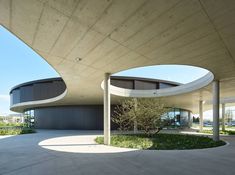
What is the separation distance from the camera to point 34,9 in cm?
506

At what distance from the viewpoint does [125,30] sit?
620cm

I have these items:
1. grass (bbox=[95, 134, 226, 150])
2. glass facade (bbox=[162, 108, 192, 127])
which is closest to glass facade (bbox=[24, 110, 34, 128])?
grass (bbox=[95, 134, 226, 150])

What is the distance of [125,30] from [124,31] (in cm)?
7

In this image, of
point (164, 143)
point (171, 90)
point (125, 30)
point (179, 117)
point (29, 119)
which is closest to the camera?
point (125, 30)

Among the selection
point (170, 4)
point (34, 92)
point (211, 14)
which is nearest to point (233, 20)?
point (211, 14)

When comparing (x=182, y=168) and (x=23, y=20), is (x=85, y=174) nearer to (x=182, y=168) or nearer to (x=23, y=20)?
(x=182, y=168)

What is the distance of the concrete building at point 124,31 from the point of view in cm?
493

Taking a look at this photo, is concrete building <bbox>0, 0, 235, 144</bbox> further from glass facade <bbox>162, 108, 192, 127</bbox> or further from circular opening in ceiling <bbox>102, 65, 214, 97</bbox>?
glass facade <bbox>162, 108, 192, 127</bbox>

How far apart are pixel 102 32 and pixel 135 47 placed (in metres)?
1.86

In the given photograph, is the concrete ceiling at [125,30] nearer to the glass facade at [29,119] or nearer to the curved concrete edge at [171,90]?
the curved concrete edge at [171,90]

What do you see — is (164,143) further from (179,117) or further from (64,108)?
(179,117)

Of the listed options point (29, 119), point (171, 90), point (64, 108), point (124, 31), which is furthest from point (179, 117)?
point (124, 31)

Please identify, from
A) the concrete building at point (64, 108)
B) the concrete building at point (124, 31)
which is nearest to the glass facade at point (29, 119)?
the concrete building at point (64, 108)

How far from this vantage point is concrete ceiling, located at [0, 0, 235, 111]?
4.91m
